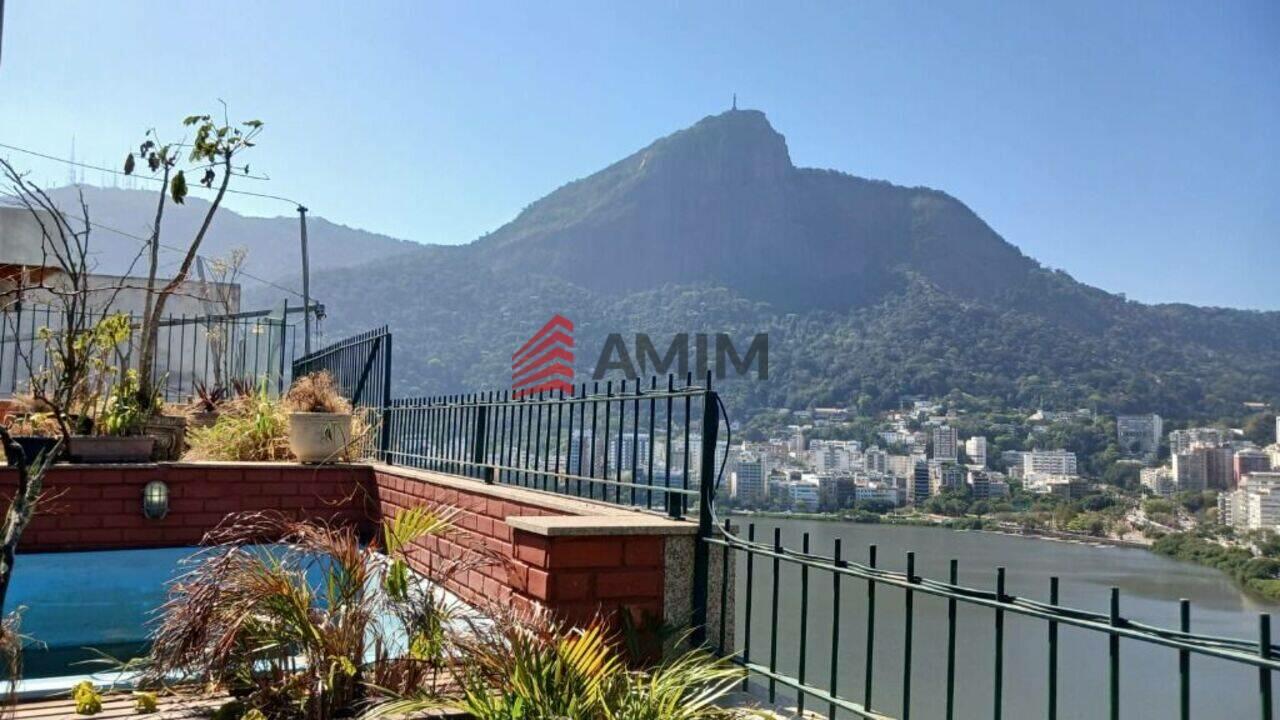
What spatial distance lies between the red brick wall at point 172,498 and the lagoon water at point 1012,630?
149 inches

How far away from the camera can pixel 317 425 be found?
8297mm

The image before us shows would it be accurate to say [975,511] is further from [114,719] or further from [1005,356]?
[1005,356]

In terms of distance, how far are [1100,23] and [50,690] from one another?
283 ft

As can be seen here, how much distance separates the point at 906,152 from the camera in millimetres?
97125

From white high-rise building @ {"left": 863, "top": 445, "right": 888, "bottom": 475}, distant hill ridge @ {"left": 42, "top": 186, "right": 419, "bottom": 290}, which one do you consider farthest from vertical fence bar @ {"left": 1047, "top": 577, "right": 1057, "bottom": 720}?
distant hill ridge @ {"left": 42, "top": 186, "right": 419, "bottom": 290}

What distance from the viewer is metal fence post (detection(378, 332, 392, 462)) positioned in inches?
346

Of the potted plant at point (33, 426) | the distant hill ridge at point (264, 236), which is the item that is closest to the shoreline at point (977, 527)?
the potted plant at point (33, 426)

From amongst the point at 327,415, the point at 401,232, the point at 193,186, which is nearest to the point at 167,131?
the point at 193,186

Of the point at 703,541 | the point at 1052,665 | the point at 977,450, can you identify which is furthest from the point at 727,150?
the point at 1052,665

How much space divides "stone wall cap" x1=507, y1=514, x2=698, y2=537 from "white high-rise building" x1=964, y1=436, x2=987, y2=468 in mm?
29009

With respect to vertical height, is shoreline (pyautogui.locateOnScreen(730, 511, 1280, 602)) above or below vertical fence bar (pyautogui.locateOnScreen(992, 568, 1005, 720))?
below

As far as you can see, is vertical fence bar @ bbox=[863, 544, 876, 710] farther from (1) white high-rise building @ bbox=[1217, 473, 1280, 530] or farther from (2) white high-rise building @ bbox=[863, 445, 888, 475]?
(2) white high-rise building @ bbox=[863, 445, 888, 475]

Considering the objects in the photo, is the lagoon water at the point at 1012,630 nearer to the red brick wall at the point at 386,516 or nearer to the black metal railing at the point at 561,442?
the black metal railing at the point at 561,442

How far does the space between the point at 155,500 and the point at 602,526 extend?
5.26 meters
